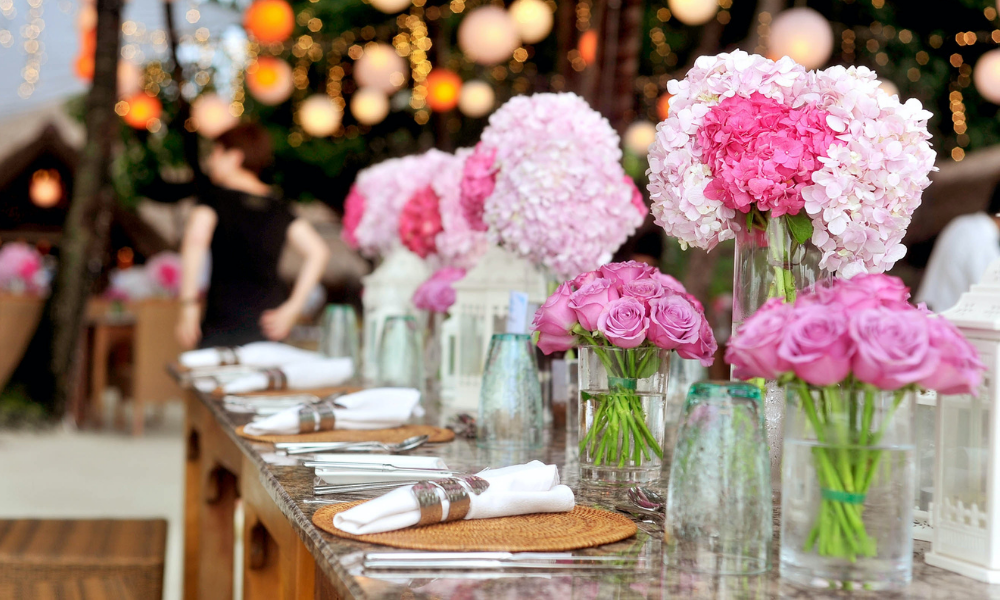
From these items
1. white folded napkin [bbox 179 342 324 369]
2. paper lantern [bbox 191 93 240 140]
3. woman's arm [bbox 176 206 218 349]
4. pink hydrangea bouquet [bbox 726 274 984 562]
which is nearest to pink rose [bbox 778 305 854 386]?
pink hydrangea bouquet [bbox 726 274 984 562]

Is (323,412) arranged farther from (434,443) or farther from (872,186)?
(872,186)

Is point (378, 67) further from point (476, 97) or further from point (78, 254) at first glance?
point (78, 254)

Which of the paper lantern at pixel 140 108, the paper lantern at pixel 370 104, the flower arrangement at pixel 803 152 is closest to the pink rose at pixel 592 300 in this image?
the flower arrangement at pixel 803 152

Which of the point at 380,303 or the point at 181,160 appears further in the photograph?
the point at 181,160

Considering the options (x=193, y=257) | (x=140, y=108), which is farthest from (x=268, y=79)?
(x=193, y=257)

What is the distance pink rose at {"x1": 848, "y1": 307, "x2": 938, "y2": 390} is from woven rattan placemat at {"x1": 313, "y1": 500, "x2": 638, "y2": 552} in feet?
1.00

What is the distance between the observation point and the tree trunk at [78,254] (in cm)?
684

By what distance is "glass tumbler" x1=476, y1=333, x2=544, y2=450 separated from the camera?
1.45 meters

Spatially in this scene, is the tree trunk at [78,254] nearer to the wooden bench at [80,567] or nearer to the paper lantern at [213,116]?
the paper lantern at [213,116]

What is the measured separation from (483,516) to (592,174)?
987mm

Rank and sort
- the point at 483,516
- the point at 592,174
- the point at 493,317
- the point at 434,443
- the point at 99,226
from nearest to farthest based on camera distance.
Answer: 1. the point at 483,516
2. the point at 434,443
3. the point at 592,174
4. the point at 493,317
5. the point at 99,226

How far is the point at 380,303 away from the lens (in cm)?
265

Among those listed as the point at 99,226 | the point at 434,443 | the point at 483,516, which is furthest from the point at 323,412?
the point at 99,226

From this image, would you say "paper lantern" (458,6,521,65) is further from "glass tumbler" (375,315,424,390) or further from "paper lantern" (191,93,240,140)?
"glass tumbler" (375,315,424,390)
